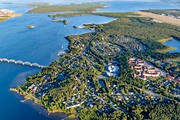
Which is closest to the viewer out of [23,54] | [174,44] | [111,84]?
[111,84]

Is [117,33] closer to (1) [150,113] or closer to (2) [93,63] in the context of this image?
(2) [93,63]

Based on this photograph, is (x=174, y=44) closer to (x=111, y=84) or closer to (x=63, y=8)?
(x=111, y=84)

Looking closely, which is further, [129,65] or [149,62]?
[149,62]

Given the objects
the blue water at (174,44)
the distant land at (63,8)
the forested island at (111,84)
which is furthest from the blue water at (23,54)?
the distant land at (63,8)

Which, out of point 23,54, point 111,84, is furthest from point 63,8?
point 111,84

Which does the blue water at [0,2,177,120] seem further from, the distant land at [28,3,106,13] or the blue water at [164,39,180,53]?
the distant land at [28,3,106,13]

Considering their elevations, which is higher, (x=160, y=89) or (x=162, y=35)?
(x=162, y=35)

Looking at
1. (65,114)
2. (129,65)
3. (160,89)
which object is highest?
(129,65)

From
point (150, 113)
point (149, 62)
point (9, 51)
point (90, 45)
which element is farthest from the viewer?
point (90, 45)

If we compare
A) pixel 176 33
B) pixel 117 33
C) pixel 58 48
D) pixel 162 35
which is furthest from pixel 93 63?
pixel 176 33
